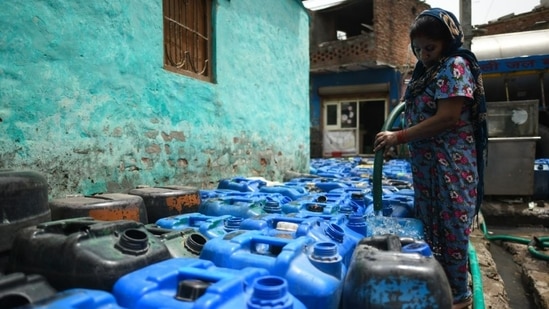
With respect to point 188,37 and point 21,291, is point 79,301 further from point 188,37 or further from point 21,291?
point 188,37

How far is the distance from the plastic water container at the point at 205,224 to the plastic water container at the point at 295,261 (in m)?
0.37

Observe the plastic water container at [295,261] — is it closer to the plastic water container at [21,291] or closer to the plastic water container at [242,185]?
the plastic water container at [21,291]

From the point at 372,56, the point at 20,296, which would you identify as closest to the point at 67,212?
the point at 20,296

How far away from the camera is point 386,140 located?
6.63 ft

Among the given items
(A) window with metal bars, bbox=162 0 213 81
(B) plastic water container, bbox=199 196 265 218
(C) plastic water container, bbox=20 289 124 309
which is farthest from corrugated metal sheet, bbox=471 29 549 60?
(C) plastic water container, bbox=20 289 124 309

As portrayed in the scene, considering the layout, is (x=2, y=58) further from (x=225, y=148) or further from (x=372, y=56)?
(x=372, y=56)

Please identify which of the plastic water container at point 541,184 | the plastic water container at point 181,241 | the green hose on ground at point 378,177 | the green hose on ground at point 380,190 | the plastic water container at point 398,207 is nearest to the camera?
the plastic water container at point 181,241

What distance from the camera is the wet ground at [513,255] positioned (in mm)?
2965

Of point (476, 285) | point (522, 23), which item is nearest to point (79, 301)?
point (476, 285)

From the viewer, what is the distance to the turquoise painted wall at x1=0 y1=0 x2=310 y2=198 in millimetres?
2176

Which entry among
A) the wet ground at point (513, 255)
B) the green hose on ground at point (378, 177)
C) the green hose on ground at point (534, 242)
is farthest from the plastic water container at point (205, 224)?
the green hose on ground at point (534, 242)

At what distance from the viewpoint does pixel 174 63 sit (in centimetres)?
352

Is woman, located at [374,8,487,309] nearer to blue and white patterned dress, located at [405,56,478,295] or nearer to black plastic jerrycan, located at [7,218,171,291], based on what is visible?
blue and white patterned dress, located at [405,56,478,295]

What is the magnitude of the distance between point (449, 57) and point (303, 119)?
4.56 m
